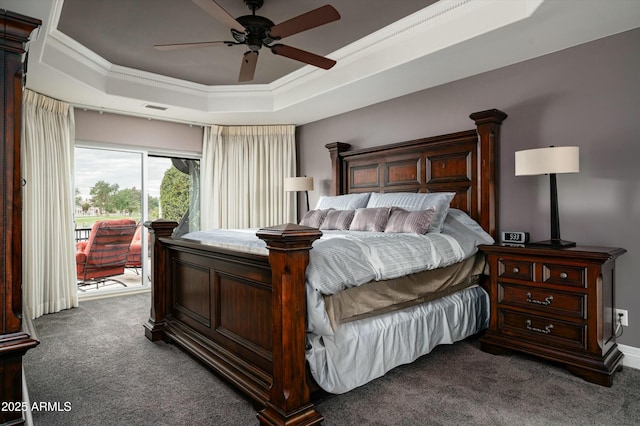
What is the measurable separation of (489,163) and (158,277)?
3032mm

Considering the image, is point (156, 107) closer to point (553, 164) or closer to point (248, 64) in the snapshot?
point (248, 64)

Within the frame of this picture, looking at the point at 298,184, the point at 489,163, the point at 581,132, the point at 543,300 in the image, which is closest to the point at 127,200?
Result: the point at 298,184

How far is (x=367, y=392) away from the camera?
2.16 m

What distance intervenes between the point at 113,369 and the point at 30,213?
2.43 m

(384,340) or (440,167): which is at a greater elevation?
(440,167)

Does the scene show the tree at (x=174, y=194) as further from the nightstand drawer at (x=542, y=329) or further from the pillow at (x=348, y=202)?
the nightstand drawer at (x=542, y=329)

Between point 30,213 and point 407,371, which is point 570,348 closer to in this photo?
point 407,371

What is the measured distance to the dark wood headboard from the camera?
333cm

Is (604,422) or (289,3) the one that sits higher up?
(289,3)

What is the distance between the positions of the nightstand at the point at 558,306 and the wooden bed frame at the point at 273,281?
720mm

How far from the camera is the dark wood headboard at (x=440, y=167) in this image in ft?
10.9

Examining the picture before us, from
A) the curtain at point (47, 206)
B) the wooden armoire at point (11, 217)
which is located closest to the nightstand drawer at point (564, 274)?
the wooden armoire at point (11, 217)

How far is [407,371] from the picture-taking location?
2.44m

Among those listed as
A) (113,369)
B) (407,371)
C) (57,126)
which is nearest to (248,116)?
(57,126)
